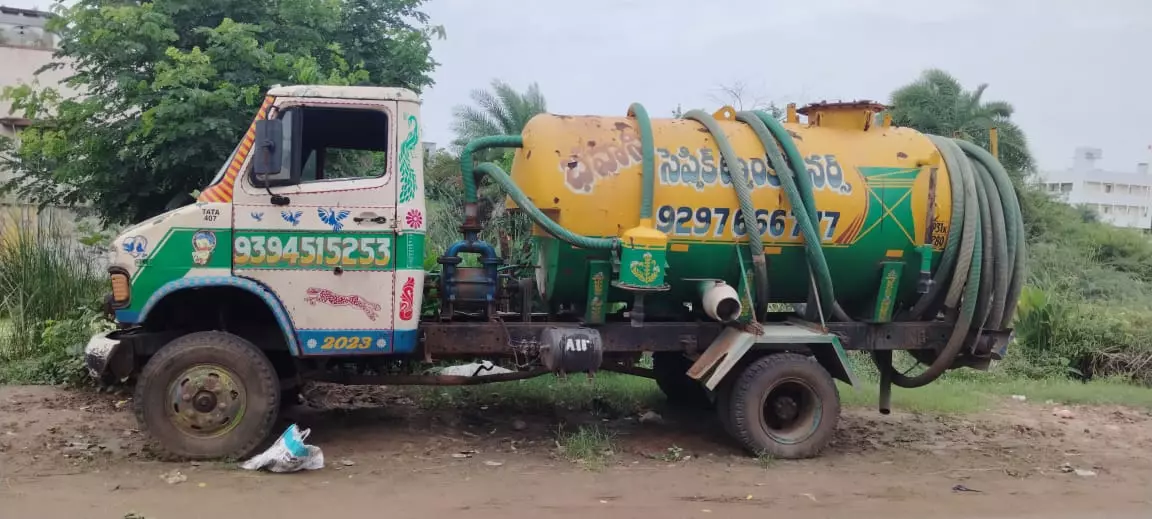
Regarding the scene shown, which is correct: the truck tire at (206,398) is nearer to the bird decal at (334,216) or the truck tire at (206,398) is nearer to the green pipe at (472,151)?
the bird decal at (334,216)

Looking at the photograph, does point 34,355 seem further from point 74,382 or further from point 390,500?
point 390,500

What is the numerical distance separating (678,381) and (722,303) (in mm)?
1912

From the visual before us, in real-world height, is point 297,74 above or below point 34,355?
above

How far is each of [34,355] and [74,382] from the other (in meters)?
1.06

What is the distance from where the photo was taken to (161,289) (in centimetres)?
545

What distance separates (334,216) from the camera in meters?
5.68

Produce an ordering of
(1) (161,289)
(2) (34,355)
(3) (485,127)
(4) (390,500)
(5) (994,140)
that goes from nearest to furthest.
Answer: (4) (390,500) < (1) (161,289) < (5) (994,140) < (2) (34,355) < (3) (485,127)

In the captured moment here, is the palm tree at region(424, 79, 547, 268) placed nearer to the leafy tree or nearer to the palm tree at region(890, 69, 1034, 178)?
the leafy tree

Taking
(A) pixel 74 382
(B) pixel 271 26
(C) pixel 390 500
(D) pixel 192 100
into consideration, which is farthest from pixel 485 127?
(C) pixel 390 500

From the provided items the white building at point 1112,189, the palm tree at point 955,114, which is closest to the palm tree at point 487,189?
the palm tree at point 955,114

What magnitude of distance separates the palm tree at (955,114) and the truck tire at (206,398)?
16977 millimetres

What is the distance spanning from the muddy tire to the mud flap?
1.26 metres

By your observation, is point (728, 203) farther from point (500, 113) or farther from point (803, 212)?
point (500, 113)

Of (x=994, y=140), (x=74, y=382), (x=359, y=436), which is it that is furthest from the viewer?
(x=74, y=382)
